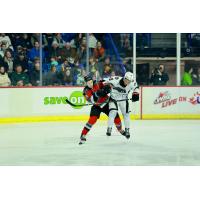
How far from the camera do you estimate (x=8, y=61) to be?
11.6 metres

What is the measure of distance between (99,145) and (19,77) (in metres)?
3.60

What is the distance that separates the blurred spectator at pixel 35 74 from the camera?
11594mm

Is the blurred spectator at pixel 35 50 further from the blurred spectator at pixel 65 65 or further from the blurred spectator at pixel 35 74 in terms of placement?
the blurred spectator at pixel 65 65

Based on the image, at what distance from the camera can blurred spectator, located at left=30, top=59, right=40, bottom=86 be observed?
11.6m

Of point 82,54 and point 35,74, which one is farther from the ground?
point 82,54

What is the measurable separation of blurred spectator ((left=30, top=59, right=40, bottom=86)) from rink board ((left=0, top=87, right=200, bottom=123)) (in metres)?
0.23

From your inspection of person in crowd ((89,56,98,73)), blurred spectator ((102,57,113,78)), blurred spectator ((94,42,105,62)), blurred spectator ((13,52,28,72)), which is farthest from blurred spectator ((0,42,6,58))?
blurred spectator ((102,57,113,78))

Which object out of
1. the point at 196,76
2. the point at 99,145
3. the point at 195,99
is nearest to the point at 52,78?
the point at 195,99

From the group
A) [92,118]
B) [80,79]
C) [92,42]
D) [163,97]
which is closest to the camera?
[92,118]

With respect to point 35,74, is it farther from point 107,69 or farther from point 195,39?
point 195,39

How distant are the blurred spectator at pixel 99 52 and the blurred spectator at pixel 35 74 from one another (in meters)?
1.27

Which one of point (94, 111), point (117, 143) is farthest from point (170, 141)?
point (94, 111)

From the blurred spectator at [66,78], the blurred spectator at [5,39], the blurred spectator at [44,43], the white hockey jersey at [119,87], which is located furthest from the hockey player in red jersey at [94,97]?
the blurred spectator at [5,39]

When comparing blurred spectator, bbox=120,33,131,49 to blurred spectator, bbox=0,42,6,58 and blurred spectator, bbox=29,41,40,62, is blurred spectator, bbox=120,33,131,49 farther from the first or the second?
blurred spectator, bbox=0,42,6,58
